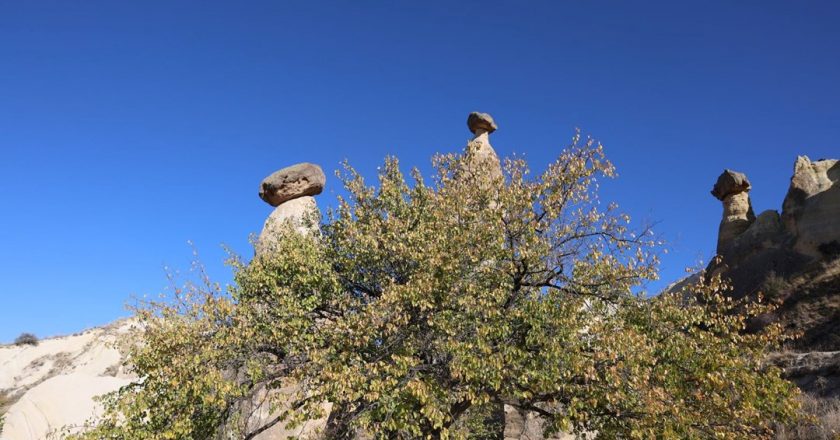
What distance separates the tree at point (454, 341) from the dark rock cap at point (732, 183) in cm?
2163

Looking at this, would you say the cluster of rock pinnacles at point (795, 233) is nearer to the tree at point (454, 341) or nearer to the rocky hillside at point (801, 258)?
the rocky hillside at point (801, 258)

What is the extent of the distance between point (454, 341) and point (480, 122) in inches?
1305

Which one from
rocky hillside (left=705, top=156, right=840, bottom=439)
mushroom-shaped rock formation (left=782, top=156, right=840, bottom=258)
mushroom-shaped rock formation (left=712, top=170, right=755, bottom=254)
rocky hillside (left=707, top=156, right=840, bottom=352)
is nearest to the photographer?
rocky hillside (left=705, top=156, right=840, bottom=439)

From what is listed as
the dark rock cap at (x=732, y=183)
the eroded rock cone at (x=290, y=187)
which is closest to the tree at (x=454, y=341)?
the eroded rock cone at (x=290, y=187)

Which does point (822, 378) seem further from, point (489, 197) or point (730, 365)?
point (489, 197)

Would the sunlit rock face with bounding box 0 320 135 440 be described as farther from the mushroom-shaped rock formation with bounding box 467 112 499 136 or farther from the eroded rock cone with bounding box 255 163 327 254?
the mushroom-shaped rock formation with bounding box 467 112 499 136

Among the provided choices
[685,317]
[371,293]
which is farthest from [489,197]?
[685,317]

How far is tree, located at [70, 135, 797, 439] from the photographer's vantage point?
1095cm

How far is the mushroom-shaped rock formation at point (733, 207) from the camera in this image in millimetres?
31714

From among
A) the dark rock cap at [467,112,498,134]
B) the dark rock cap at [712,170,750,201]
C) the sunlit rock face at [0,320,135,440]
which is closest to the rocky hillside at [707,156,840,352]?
the dark rock cap at [712,170,750,201]

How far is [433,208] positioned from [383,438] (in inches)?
265

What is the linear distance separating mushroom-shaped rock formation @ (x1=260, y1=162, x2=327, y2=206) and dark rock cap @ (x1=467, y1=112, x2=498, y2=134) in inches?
568

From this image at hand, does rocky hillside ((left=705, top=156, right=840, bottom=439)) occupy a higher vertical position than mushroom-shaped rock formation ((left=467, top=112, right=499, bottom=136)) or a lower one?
lower

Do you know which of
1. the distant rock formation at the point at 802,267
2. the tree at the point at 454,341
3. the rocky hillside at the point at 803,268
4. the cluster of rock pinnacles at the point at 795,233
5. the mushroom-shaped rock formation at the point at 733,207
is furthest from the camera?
the mushroom-shaped rock formation at the point at 733,207
